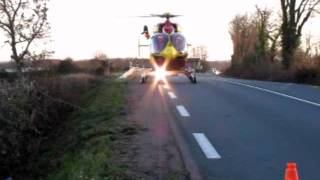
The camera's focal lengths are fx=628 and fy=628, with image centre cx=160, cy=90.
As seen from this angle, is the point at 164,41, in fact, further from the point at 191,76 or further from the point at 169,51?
the point at 191,76

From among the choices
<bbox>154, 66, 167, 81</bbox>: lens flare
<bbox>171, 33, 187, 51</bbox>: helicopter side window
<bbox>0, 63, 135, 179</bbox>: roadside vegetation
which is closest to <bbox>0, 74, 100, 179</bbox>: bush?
<bbox>0, 63, 135, 179</bbox>: roadside vegetation

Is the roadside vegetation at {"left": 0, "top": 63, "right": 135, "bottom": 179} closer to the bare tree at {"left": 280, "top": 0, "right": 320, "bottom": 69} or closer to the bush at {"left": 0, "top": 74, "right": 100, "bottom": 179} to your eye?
the bush at {"left": 0, "top": 74, "right": 100, "bottom": 179}

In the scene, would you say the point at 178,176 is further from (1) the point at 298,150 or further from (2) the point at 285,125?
(2) the point at 285,125

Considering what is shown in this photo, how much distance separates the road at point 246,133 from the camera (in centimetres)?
915

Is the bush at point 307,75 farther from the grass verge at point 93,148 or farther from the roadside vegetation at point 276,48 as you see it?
the grass verge at point 93,148

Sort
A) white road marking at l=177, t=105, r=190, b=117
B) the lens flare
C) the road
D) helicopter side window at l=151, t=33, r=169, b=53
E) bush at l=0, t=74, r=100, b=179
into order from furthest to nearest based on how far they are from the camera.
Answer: the lens flare → helicopter side window at l=151, t=33, r=169, b=53 → white road marking at l=177, t=105, r=190, b=117 → bush at l=0, t=74, r=100, b=179 → the road

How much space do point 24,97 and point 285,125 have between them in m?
7.92

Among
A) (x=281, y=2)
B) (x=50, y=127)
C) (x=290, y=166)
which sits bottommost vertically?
(x=50, y=127)

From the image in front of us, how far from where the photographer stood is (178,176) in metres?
8.54

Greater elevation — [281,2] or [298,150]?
[281,2]

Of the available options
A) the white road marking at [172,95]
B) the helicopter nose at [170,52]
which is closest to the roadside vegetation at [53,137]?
the white road marking at [172,95]

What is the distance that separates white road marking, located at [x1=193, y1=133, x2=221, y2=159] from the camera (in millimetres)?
10117

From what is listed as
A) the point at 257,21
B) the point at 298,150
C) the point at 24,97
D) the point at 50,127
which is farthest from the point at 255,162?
the point at 257,21

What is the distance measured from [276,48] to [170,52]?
1216 inches
